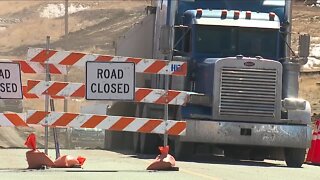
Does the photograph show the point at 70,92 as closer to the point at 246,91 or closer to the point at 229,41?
the point at 246,91

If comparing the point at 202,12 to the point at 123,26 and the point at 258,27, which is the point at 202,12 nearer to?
the point at 258,27

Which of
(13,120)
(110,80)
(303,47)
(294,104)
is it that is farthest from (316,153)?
(13,120)

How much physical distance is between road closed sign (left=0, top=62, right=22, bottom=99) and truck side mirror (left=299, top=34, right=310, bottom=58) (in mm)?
7590

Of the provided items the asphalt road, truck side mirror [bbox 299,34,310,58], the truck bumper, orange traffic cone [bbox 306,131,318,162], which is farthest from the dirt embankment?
the asphalt road

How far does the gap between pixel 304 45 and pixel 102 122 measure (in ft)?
21.8

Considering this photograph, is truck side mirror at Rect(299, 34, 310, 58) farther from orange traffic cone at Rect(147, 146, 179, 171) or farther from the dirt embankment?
the dirt embankment

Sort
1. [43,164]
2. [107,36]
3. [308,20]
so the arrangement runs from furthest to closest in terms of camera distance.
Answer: [107,36] < [308,20] < [43,164]

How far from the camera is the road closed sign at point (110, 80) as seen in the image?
588 inches

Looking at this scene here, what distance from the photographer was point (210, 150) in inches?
871

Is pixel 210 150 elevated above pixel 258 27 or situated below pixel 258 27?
below

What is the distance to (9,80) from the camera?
14.9 metres

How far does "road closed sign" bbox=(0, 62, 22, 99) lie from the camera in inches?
583

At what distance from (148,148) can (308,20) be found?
171ft

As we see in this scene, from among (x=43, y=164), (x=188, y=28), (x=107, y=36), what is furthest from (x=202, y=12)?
(x=107, y=36)
